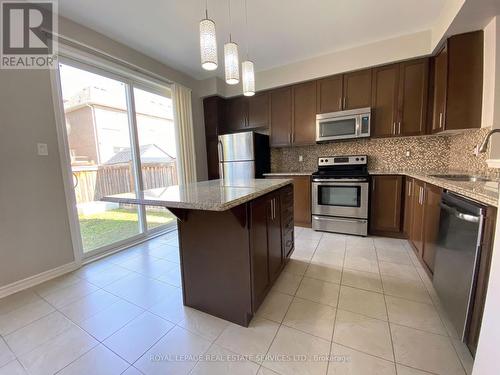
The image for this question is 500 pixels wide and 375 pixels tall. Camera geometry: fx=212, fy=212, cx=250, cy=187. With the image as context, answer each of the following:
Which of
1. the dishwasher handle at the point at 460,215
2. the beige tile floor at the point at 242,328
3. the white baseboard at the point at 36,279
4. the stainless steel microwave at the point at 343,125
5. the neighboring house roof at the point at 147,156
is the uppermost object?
the stainless steel microwave at the point at 343,125

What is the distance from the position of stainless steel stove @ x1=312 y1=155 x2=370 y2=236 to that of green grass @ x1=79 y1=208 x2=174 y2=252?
2.68 metres

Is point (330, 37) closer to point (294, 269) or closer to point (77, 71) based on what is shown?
point (294, 269)

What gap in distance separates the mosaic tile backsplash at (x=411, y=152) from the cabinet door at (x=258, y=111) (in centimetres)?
78

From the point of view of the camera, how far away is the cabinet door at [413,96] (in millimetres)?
2803

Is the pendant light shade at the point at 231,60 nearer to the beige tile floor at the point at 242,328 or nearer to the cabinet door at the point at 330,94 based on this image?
the beige tile floor at the point at 242,328

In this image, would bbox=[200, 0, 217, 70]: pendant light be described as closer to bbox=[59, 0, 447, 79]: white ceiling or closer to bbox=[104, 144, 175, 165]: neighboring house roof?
bbox=[59, 0, 447, 79]: white ceiling

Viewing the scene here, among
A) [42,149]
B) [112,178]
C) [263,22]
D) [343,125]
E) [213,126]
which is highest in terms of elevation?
[263,22]

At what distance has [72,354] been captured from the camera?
128cm

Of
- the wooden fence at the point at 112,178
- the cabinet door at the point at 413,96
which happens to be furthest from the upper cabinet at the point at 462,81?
the wooden fence at the point at 112,178

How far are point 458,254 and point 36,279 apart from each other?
3.48 meters

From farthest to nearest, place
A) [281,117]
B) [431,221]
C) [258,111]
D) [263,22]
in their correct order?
[258,111] → [281,117] → [263,22] → [431,221]

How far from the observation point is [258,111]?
12.8 ft

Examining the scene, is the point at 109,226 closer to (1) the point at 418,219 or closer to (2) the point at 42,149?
(2) the point at 42,149

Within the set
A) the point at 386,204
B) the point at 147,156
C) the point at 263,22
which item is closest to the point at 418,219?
the point at 386,204
